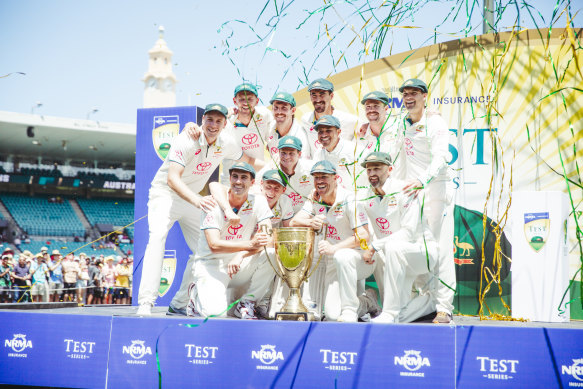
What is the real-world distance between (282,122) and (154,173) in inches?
93.1

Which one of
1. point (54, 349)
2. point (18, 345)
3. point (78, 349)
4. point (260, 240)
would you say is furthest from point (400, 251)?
point (18, 345)

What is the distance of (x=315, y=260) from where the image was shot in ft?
16.3

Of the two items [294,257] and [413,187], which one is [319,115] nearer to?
[413,187]

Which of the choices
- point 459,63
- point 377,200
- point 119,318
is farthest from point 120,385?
point 459,63

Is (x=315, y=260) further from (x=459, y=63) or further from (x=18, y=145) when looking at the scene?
(x=18, y=145)

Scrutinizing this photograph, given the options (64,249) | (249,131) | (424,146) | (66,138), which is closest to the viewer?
(424,146)

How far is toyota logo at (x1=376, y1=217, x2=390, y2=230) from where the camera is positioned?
16.0 ft

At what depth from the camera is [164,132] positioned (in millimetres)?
7234

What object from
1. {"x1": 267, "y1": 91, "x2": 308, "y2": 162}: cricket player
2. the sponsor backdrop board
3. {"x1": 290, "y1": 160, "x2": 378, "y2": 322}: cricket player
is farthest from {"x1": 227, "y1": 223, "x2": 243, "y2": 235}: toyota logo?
the sponsor backdrop board

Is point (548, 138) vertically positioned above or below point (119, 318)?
A: above

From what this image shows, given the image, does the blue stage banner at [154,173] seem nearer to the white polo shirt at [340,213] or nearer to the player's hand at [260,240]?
the player's hand at [260,240]

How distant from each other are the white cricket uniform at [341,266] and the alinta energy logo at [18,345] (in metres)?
2.26

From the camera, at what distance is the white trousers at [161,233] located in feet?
16.7

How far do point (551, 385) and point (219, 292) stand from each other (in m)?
2.57
